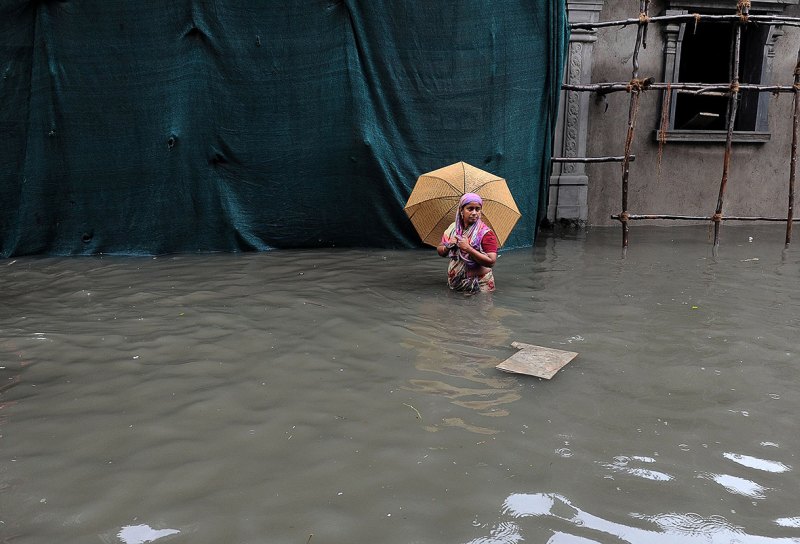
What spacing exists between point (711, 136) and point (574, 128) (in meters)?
2.25

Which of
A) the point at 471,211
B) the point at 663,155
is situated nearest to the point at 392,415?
the point at 471,211

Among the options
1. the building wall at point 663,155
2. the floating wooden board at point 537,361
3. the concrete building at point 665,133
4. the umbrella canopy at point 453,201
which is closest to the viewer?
the floating wooden board at point 537,361

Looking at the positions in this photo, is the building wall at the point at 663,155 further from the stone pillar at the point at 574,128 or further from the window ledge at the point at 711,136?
the stone pillar at the point at 574,128

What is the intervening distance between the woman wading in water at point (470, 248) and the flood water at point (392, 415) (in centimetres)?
20

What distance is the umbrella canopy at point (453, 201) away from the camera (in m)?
5.51

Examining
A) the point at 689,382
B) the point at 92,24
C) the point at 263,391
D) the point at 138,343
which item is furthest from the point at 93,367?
the point at 92,24

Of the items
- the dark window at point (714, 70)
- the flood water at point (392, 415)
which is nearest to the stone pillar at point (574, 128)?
the dark window at point (714, 70)

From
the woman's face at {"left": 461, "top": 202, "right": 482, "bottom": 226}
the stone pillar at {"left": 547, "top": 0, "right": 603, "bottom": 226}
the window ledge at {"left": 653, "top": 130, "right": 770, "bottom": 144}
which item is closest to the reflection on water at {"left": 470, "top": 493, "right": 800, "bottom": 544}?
the woman's face at {"left": 461, "top": 202, "right": 482, "bottom": 226}

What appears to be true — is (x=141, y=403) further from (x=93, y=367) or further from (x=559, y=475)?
(x=559, y=475)

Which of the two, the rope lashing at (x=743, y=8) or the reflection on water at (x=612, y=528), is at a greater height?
the rope lashing at (x=743, y=8)

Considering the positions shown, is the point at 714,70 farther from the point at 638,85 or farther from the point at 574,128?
the point at 638,85

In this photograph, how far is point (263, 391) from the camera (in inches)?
136

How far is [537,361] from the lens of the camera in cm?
376

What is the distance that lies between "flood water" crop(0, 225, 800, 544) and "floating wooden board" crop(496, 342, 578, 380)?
0.20ft
